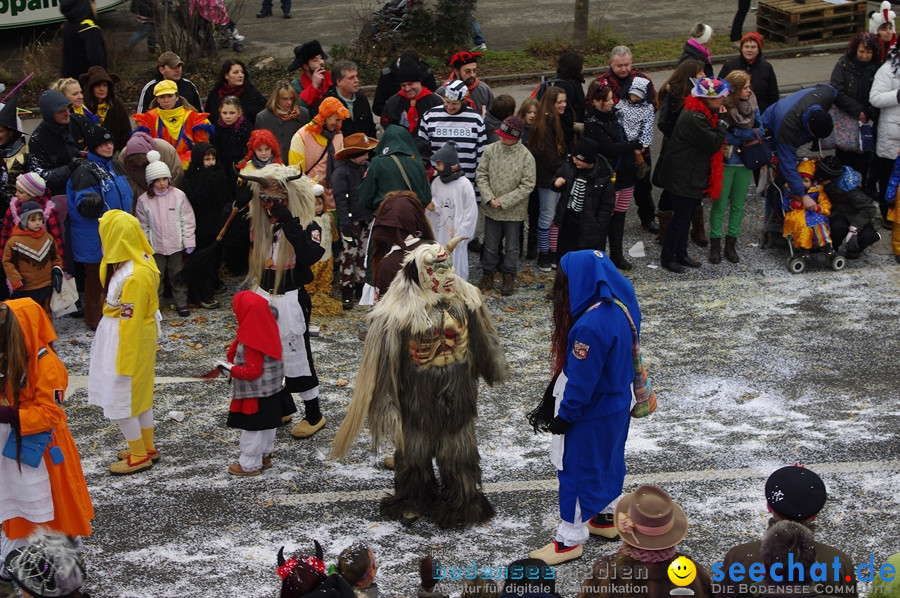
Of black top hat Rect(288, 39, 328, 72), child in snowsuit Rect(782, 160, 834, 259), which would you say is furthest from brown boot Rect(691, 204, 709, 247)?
black top hat Rect(288, 39, 328, 72)

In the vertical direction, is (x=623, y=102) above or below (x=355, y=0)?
below

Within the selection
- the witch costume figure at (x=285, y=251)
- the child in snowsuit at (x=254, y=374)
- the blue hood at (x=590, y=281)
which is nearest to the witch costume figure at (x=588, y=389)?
the blue hood at (x=590, y=281)

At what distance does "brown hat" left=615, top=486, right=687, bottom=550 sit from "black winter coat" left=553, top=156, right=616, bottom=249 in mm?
5428

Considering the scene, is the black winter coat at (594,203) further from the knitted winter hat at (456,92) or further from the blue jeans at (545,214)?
the knitted winter hat at (456,92)

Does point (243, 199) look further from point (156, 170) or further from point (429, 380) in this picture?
point (429, 380)

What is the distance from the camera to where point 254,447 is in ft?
23.1

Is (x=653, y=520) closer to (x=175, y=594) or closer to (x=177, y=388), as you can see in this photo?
(x=175, y=594)

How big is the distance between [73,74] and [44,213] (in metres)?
4.24

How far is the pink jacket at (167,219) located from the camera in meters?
9.41

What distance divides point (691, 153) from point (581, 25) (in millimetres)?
6877

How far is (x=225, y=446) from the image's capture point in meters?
7.53

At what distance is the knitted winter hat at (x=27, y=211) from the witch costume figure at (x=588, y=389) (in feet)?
15.6

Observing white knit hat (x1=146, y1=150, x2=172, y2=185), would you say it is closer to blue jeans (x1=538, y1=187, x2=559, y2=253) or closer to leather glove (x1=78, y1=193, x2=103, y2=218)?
leather glove (x1=78, y1=193, x2=103, y2=218)

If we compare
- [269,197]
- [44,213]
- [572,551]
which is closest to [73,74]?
[44,213]
